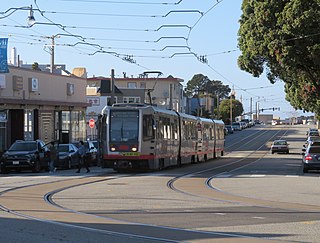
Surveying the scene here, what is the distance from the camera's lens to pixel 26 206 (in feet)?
54.5

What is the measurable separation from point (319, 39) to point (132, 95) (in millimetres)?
60392

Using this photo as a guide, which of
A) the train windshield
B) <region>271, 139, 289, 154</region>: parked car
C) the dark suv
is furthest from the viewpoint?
<region>271, 139, 289, 154</region>: parked car

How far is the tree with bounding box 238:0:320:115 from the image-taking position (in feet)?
101

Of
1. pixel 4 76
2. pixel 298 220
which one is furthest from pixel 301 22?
pixel 4 76

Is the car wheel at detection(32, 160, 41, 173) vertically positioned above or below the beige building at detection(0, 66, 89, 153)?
below

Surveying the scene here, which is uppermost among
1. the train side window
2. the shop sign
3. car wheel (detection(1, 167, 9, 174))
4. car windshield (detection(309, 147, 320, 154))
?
the shop sign

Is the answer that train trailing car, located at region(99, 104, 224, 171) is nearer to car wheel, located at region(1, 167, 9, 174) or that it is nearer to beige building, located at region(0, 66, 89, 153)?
car wheel, located at region(1, 167, 9, 174)

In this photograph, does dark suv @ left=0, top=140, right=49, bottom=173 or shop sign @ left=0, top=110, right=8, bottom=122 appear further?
shop sign @ left=0, top=110, right=8, bottom=122

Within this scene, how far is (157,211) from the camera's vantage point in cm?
1589

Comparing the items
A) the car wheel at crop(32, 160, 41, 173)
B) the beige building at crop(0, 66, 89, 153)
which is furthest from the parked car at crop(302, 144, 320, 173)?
the beige building at crop(0, 66, 89, 153)

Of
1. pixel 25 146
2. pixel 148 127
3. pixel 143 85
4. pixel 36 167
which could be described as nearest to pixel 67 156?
pixel 25 146

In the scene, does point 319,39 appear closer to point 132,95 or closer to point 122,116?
point 122,116

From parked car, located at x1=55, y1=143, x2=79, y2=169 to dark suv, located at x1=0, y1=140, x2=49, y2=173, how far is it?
2874 mm

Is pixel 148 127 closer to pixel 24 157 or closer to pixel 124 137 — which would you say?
pixel 124 137
